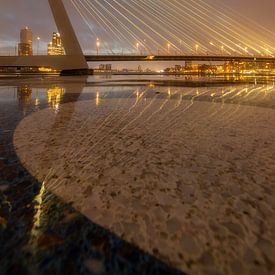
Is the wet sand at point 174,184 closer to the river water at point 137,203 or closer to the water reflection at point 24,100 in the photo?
the river water at point 137,203

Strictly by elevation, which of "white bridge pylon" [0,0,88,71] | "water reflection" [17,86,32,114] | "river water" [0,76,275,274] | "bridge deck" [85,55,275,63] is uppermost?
"bridge deck" [85,55,275,63]

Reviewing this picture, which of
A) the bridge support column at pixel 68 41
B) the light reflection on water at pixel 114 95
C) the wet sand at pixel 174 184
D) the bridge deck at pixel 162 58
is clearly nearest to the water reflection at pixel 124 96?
the light reflection on water at pixel 114 95

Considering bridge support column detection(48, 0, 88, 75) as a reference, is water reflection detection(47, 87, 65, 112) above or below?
below

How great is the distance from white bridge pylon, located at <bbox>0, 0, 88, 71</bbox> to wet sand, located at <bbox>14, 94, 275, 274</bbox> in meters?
16.8

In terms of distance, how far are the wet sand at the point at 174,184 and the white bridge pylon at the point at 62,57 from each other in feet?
55.2

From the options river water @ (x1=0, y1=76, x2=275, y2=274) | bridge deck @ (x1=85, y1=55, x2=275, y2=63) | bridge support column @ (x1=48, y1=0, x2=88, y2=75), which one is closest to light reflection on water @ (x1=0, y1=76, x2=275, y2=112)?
river water @ (x1=0, y1=76, x2=275, y2=274)

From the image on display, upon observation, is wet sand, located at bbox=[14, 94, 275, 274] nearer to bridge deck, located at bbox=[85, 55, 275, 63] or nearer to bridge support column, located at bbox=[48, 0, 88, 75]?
bridge support column, located at bbox=[48, 0, 88, 75]

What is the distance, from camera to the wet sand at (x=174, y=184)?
881 millimetres

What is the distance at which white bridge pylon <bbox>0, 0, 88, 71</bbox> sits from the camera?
16906mm

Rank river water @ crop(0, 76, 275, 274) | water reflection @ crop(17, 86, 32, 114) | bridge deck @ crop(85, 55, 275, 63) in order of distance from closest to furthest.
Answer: river water @ crop(0, 76, 275, 274)
water reflection @ crop(17, 86, 32, 114)
bridge deck @ crop(85, 55, 275, 63)

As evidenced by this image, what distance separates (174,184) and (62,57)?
20.3 metres

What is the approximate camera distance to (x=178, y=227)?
99 centimetres

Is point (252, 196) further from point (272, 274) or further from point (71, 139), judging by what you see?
point (71, 139)

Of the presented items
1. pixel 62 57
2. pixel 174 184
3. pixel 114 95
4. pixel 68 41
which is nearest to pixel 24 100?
pixel 114 95
